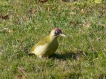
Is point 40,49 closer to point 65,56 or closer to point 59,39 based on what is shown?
point 65,56

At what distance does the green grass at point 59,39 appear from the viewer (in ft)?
20.5

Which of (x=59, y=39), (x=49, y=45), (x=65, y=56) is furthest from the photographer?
(x=59, y=39)

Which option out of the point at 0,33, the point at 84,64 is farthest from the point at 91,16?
the point at 84,64

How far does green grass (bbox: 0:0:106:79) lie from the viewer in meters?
6.23

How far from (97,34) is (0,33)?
78.3 inches

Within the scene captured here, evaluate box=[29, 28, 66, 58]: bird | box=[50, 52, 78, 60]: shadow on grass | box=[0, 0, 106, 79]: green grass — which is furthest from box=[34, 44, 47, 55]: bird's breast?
box=[50, 52, 78, 60]: shadow on grass

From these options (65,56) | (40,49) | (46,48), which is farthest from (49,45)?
(65,56)

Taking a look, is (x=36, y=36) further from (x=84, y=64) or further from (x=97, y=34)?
(x=84, y=64)

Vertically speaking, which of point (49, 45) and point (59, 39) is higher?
point (49, 45)

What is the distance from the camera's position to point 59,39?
784 centimetres

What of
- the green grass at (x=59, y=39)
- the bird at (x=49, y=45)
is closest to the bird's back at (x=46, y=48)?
the bird at (x=49, y=45)

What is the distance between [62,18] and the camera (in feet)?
29.6

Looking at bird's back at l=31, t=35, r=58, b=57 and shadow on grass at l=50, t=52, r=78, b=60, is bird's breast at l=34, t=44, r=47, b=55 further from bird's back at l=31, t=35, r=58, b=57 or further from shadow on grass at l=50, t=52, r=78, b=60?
shadow on grass at l=50, t=52, r=78, b=60

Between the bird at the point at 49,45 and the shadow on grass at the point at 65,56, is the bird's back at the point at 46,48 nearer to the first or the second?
the bird at the point at 49,45
